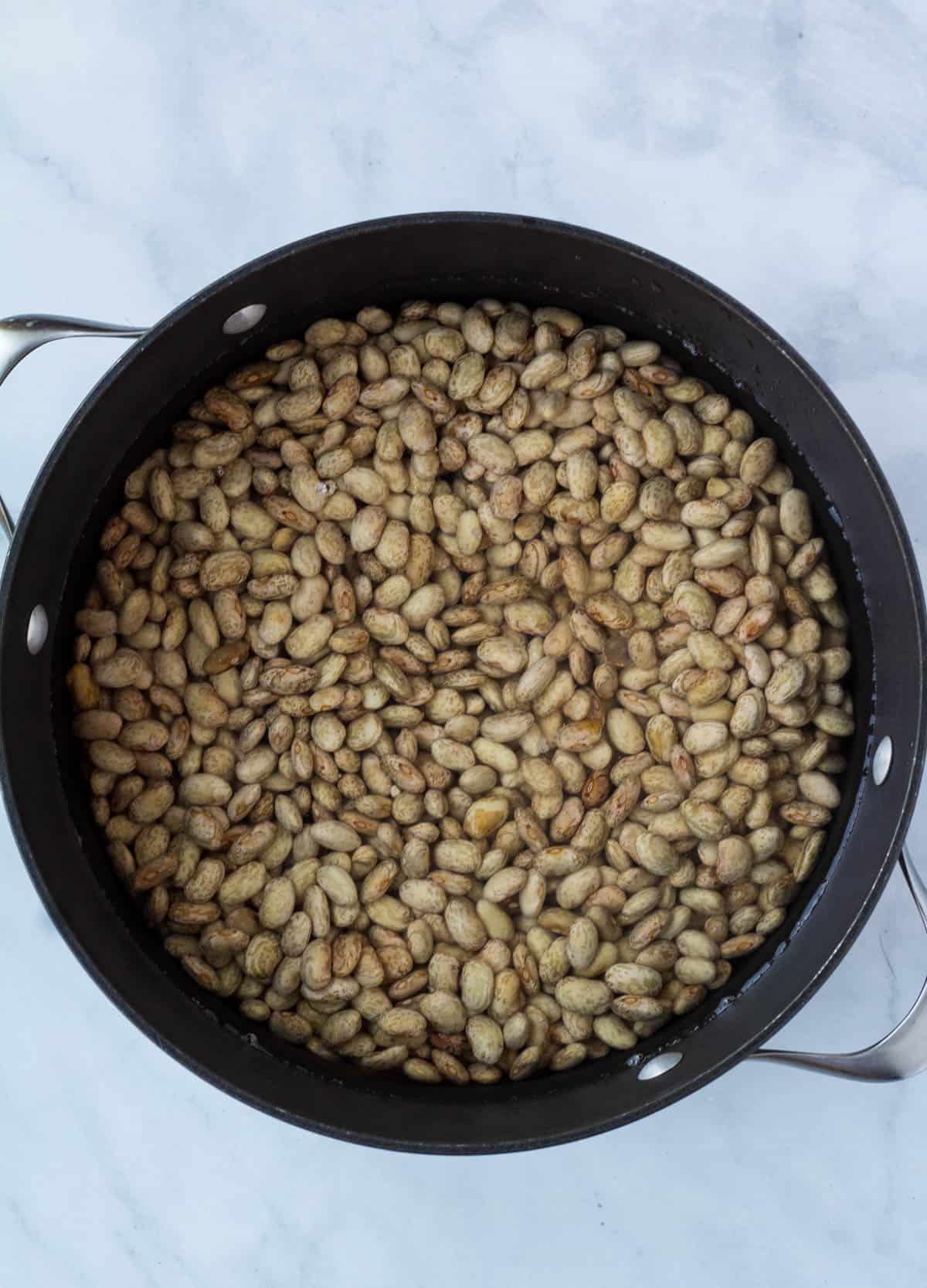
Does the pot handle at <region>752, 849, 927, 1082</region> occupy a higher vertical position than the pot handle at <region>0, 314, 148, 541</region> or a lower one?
lower

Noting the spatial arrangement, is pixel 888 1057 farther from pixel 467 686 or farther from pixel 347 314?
pixel 347 314

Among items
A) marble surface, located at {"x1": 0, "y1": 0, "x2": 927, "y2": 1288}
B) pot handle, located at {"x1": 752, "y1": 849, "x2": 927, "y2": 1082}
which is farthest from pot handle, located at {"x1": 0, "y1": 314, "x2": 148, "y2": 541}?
pot handle, located at {"x1": 752, "y1": 849, "x2": 927, "y2": 1082}

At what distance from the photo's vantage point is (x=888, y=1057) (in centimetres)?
76

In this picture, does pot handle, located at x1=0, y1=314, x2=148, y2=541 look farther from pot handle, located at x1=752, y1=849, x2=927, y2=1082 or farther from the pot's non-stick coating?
→ pot handle, located at x1=752, y1=849, x2=927, y2=1082

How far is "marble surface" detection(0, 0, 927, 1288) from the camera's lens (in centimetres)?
92

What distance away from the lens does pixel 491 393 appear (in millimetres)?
885

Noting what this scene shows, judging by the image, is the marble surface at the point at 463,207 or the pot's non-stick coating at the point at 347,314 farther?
the marble surface at the point at 463,207

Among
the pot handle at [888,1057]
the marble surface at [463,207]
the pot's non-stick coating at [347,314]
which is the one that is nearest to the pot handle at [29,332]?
the pot's non-stick coating at [347,314]

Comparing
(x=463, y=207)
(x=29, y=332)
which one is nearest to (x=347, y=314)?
(x=463, y=207)

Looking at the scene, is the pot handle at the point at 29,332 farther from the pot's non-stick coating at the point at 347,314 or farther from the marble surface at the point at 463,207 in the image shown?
the marble surface at the point at 463,207

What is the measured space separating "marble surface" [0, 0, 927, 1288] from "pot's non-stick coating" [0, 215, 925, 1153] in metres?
0.09

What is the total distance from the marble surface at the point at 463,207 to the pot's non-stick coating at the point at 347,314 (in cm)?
9

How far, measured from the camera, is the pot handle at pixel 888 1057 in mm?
759

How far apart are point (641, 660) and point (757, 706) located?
8 cm
